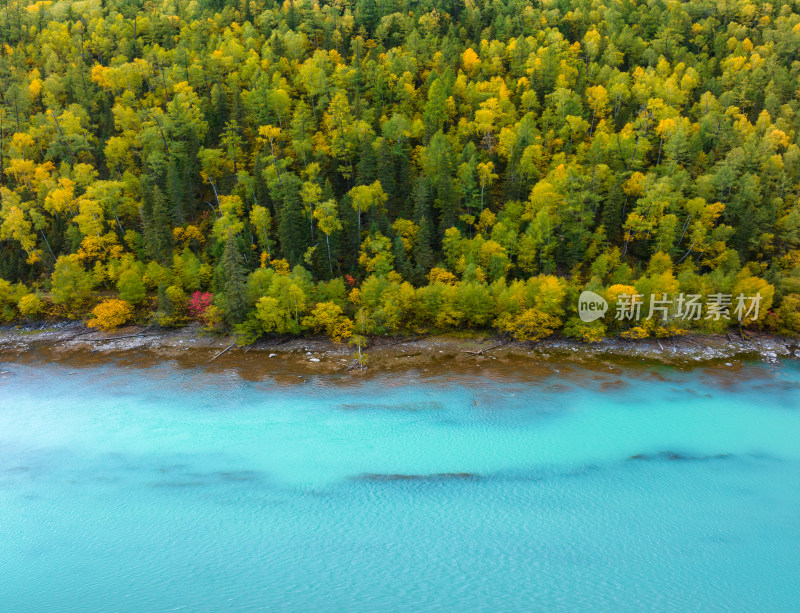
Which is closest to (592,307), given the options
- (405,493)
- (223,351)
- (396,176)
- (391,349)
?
(391,349)

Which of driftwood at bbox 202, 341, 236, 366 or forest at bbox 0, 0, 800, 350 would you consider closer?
driftwood at bbox 202, 341, 236, 366

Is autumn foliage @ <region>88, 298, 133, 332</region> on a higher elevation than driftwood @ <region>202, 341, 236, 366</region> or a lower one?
higher

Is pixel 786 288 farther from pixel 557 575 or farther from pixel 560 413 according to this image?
pixel 557 575

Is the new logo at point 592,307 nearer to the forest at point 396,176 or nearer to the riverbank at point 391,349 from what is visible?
the forest at point 396,176

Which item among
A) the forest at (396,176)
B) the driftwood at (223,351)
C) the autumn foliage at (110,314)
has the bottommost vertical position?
the driftwood at (223,351)

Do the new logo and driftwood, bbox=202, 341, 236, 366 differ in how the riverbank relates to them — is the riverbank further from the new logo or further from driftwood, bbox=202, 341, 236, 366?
the new logo

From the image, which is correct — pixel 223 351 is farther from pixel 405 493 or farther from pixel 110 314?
pixel 405 493

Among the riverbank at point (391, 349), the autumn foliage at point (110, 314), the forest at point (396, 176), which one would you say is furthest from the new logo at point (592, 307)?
the autumn foliage at point (110, 314)

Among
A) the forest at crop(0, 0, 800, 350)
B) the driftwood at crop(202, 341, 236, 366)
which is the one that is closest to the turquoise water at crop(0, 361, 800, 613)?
the driftwood at crop(202, 341, 236, 366)
